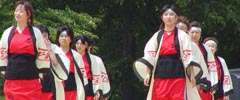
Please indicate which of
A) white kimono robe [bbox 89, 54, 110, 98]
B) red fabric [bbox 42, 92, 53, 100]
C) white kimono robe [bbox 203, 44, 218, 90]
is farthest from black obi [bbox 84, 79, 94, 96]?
white kimono robe [bbox 203, 44, 218, 90]

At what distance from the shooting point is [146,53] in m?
8.68

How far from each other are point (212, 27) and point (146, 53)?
8520 mm

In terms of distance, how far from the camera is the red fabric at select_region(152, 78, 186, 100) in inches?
333

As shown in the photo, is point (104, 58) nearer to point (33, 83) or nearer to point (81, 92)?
point (81, 92)

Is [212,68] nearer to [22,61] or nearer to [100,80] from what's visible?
[100,80]

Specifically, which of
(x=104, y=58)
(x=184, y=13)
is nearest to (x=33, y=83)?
(x=184, y=13)

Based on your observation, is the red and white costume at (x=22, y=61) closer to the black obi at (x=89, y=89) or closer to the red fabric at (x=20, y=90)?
the red fabric at (x=20, y=90)

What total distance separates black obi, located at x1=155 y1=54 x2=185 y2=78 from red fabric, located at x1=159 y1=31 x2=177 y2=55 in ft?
0.19

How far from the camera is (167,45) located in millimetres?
8438

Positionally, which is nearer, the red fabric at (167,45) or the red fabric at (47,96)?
the red fabric at (167,45)

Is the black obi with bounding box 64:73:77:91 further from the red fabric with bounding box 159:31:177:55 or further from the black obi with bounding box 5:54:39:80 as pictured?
the black obi with bounding box 5:54:39:80

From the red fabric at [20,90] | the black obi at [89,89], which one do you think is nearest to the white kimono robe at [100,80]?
the black obi at [89,89]

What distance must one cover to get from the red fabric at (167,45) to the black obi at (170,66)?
0.19ft

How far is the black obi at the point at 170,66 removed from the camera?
332 inches
